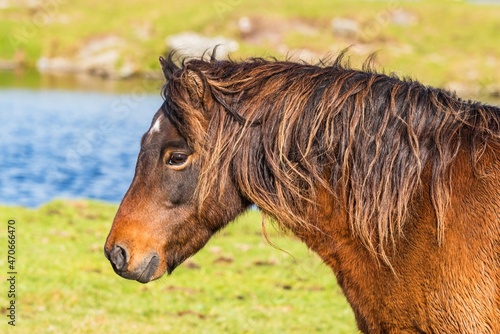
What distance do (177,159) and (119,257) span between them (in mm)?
626

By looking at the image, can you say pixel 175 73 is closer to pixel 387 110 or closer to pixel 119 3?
pixel 387 110

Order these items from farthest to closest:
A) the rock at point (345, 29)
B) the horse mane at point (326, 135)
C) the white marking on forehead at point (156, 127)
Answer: the rock at point (345, 29) < the white marking on forehead at point (156, 127) < the horse mane at point (326, 135)

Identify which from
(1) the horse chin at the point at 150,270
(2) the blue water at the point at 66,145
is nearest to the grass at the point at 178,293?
(1) the horse chin at the point at 150,270

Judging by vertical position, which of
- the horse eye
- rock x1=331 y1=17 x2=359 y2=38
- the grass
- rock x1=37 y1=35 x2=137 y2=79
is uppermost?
the horse eye

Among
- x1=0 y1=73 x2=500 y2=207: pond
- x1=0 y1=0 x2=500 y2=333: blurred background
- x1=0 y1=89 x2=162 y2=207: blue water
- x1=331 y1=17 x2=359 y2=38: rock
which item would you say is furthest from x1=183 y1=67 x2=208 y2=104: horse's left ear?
x1=331 y1=17 x2=359 y2=38: rock

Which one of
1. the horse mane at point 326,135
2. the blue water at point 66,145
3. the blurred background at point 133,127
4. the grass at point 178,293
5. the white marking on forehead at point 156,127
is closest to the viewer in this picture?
the horse mane at point 326,135

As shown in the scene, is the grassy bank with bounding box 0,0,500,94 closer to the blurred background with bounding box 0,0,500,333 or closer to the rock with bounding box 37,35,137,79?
the blurred background with bounding box 0,0,500,333

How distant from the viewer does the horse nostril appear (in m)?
3.58

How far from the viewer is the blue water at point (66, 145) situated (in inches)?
755

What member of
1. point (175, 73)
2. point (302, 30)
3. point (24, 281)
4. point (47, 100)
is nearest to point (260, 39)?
point (302, 30)

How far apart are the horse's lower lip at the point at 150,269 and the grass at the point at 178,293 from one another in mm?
1876

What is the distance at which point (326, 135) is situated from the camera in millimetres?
3467

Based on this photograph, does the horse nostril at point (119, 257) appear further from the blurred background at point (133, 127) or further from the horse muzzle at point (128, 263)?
the blurred background at point (133, 127)

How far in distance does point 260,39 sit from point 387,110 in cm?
5427
